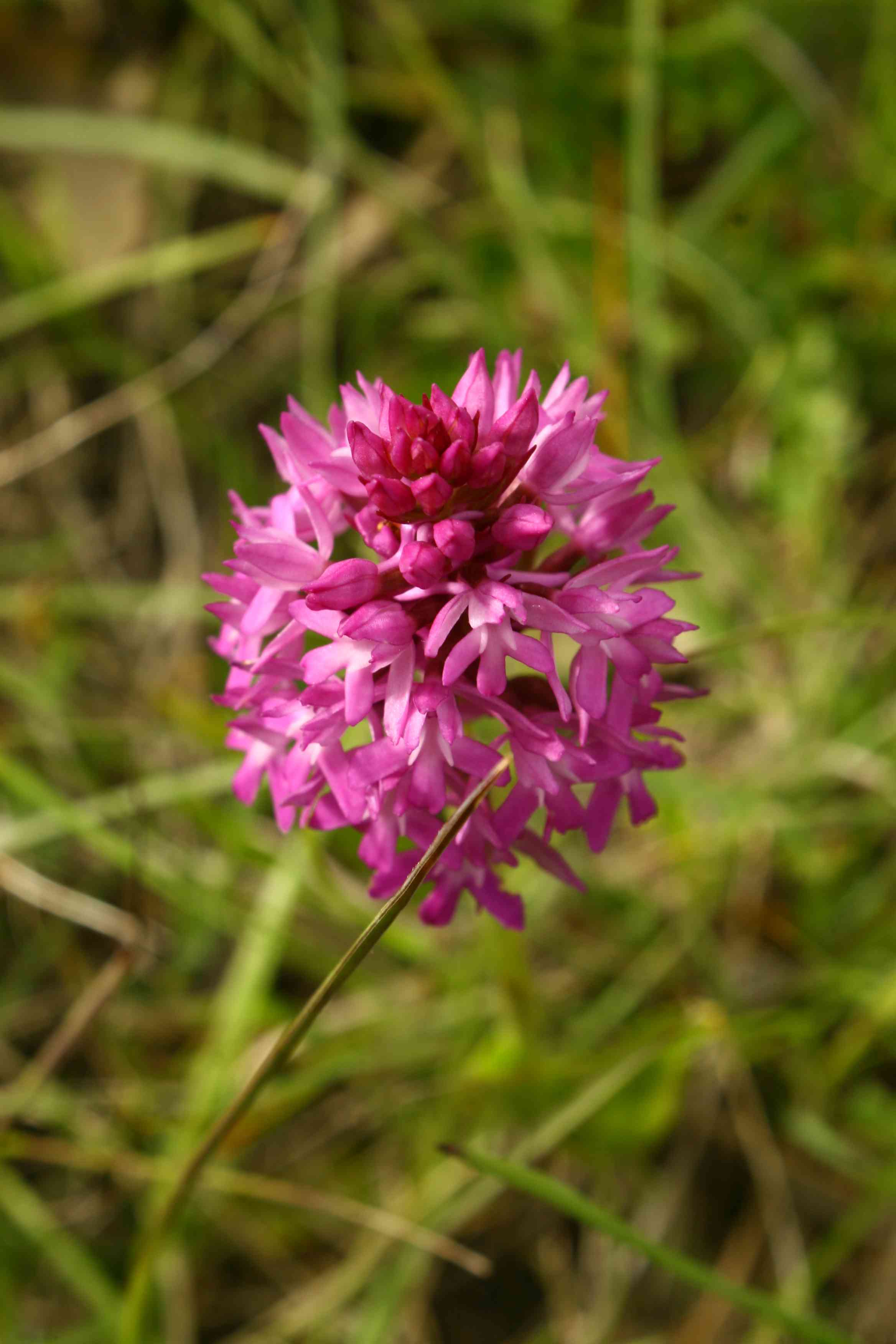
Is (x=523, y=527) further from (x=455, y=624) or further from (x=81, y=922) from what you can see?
(x=81, y=922)

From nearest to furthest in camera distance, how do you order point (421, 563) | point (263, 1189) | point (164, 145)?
point (421, 563)
point (263, 1189)
point (164, 145)

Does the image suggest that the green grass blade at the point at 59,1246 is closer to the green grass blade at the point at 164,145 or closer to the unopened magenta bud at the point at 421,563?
the unopened magenta bud at the point at 421,563

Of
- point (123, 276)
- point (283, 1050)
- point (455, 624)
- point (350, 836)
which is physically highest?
point (123, 276)

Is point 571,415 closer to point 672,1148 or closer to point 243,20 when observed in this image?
point 672,1148

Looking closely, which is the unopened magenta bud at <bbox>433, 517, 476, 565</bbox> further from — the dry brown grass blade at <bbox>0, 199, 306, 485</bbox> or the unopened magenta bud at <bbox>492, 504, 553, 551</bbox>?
the dry brown grass blade at <bbox>0, 199, 306, 485</bbox>

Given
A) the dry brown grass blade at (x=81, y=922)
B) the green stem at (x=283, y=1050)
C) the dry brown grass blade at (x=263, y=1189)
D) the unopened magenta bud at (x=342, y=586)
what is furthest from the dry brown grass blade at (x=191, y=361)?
the green stem at (x=283, y=1050)

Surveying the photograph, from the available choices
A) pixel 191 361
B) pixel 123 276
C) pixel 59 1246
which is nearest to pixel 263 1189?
pixel 59 1246

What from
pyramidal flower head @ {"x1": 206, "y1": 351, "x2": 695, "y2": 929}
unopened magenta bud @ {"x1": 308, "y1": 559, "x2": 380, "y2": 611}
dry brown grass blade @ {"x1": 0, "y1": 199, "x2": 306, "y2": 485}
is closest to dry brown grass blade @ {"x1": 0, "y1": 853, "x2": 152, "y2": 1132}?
pyramidal flower head @ {"x1": 206, "y1": 351, "x2": 695, "y2": 929}
